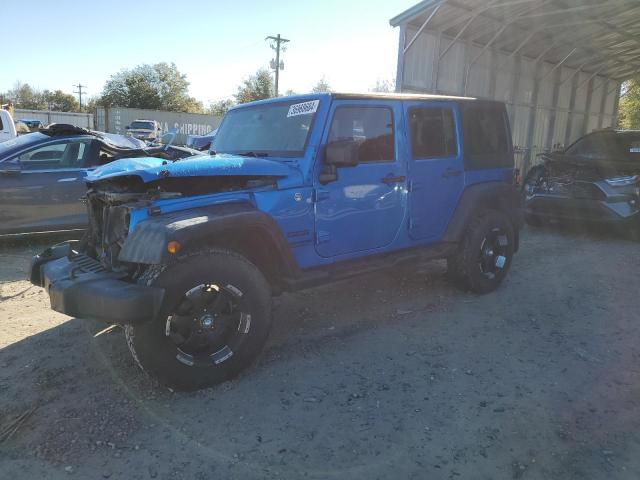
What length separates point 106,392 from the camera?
3209 mm

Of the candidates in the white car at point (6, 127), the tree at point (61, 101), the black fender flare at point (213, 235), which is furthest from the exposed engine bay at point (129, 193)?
the tree at point (61, 101)

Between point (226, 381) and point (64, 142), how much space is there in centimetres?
522

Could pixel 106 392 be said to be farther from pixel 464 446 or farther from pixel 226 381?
pixel 464 446

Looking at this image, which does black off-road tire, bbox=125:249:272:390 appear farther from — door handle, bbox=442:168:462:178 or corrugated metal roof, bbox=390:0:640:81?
corrugated metal roof, bbox=390:0:640:81

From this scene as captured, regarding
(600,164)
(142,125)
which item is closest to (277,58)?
(142,125)

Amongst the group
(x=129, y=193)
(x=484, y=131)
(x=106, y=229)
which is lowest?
(x=106, y=229)

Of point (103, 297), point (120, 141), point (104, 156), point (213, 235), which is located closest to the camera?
point (103, 297)

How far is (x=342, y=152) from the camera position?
3623mm

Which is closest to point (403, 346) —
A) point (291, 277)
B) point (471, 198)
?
point (291, 277)

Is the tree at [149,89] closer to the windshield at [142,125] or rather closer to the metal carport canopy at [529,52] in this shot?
the windshield at [142,125]

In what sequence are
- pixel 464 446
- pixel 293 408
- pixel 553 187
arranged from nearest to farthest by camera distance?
pixel 464 446
pixel 293 408
pixel 553 187

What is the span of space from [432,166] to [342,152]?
139 cm

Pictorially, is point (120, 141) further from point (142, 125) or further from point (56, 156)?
point (142, 125)

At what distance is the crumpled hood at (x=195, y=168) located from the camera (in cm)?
322
